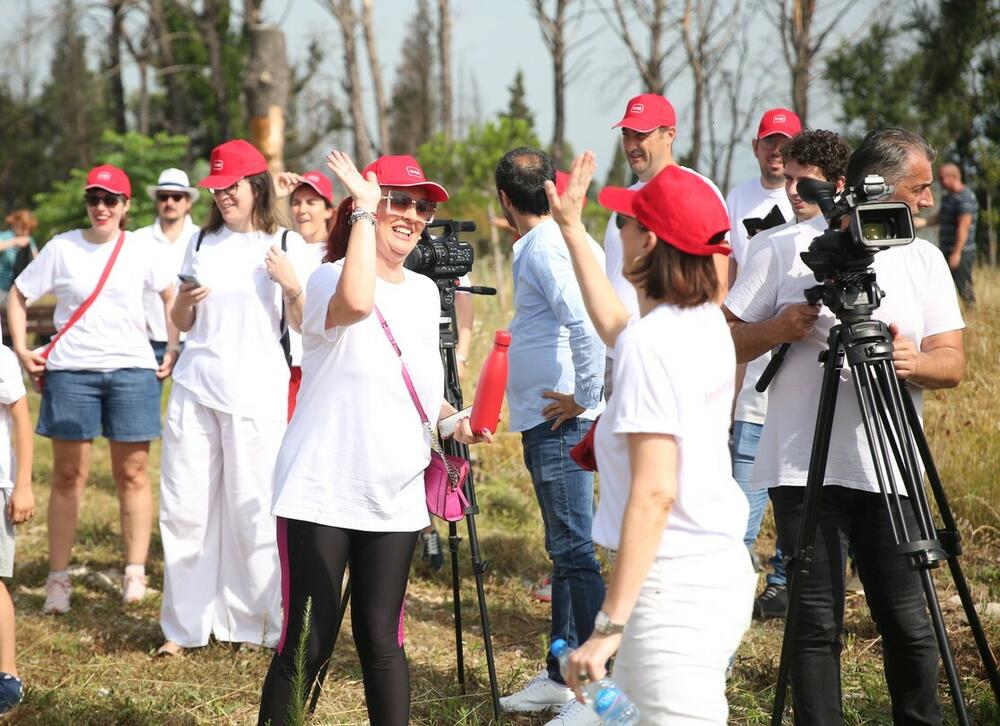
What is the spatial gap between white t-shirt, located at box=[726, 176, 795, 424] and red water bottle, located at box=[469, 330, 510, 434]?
205 centimetres

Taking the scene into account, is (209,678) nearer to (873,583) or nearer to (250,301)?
(250,301)

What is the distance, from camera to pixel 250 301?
15.9 feet

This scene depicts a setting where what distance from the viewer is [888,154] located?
3.19m

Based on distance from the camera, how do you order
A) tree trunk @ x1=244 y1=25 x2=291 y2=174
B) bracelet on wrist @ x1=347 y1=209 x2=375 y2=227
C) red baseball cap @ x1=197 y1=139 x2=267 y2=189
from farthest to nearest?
1. tree trunk @ x1=244 y1=25 x2=291 y2=174
2. red baseball cap @ x1=197 y1=139 x2=267 y2=189
3. bracelet on wrist @ x1=347 y1=209 x2=375 y2=227

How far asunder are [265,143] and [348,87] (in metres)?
6.74

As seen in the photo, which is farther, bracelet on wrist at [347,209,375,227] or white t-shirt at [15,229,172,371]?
white t-shirt at [15,229,172,371]

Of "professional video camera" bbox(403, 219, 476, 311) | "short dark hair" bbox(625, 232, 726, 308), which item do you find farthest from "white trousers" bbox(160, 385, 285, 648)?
"short dark hair" bbox(625, 232, 726, 308)

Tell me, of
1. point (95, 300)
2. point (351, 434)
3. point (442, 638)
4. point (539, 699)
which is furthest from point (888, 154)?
point (95, 300)

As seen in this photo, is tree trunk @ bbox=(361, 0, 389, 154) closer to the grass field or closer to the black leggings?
the grass field

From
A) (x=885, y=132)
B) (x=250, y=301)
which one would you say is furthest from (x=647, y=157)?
(x=250, y=301)

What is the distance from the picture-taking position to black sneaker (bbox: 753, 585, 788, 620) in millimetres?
5039

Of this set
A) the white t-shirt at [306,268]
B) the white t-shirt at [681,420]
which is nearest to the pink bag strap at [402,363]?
the white t-shirt at [681,420]

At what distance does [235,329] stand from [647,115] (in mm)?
1992

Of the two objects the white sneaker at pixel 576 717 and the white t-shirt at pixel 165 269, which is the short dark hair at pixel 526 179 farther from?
the white t-shirt at pixel 165 269
